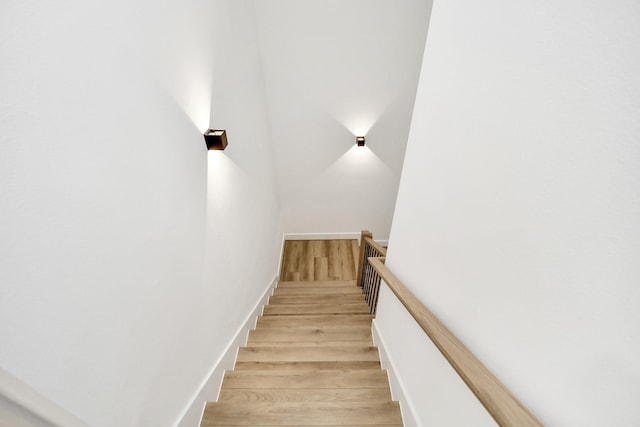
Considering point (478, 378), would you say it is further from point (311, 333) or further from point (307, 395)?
point (311, 333)

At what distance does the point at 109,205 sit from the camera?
3.05ft

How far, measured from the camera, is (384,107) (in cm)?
407

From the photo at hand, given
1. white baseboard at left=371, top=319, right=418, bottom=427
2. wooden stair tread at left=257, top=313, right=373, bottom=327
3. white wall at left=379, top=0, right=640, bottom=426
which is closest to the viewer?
white wall at left=379, top=0, right=640, bottom=426

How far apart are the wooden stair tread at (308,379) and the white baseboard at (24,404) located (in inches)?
54.9

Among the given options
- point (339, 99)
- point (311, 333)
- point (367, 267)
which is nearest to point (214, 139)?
point (311, 333)

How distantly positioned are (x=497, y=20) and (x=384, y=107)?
3.40m

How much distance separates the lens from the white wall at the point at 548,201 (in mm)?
496

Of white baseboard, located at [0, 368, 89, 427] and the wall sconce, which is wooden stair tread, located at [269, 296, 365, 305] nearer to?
the wall sconce

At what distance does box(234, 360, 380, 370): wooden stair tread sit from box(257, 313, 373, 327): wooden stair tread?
2.04 feet

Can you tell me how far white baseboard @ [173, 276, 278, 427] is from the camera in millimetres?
1471

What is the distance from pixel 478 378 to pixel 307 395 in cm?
126

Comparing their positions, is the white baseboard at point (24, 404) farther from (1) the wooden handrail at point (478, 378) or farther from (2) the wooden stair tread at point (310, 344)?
(2) the wooden stair tread at point (310, 344)

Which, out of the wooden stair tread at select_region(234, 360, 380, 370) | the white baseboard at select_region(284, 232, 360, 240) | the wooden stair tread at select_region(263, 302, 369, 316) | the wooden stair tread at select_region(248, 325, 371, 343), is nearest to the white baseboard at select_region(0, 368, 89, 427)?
the wooden stair tread at select_region(234, 360, 380, 370)

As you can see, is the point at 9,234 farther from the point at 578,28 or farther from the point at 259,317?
the point at 259,317
